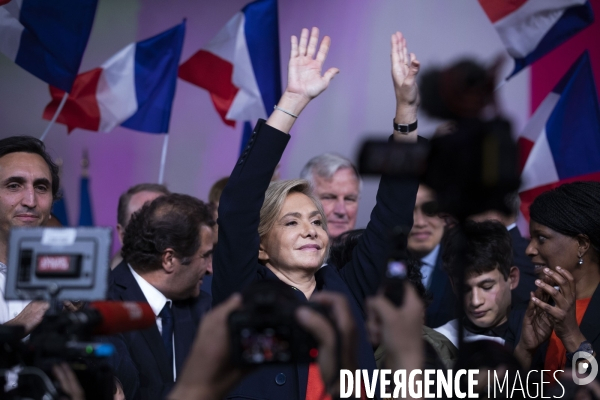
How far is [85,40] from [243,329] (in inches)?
156

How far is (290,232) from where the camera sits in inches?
121

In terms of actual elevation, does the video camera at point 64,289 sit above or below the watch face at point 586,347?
above

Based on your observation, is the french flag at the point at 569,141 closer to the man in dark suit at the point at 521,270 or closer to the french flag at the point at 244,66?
the man in dark suit at the point at 521,270

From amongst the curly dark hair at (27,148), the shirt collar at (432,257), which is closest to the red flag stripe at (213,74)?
the shirt collar at (432,257)

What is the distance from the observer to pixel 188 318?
400 cm

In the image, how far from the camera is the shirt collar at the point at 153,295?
394cm

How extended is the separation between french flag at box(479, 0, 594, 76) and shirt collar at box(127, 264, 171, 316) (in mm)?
2942

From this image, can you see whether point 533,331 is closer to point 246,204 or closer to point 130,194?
point 246,204

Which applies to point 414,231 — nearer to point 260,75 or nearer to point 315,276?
point 260,75

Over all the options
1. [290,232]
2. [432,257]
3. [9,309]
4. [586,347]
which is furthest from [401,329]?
[432,257]

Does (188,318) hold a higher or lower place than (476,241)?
lower

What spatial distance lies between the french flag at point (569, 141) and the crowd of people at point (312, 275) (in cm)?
121

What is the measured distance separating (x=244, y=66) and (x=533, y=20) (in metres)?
2.04

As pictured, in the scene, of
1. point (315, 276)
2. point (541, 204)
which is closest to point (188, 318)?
point (315, 276)
